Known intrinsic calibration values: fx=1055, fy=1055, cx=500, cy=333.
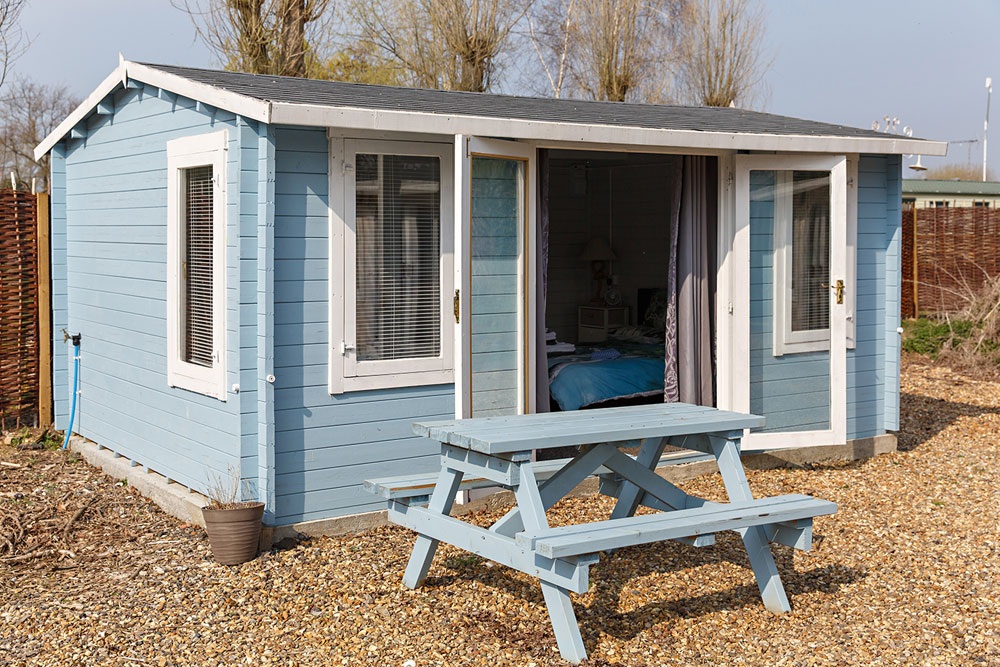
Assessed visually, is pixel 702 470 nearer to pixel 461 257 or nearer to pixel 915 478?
pixel 915 478

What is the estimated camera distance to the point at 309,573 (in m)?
4.99

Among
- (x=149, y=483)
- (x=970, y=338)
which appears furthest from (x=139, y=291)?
(x=970, y=338)

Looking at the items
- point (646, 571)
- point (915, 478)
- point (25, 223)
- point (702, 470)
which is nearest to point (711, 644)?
point (646, 571)

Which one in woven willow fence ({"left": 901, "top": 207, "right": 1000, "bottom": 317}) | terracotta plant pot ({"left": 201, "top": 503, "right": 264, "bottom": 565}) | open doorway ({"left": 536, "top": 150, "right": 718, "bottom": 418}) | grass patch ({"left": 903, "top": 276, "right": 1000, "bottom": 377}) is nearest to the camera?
terracotta plant pot ({"left": 201, "top": 503, "right": 264, "bottom": 565})

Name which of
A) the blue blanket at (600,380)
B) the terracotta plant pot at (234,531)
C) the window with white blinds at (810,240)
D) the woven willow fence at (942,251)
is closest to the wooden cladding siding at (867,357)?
the window with white blinds at (810,240)

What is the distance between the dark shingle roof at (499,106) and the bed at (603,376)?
74.6 inches

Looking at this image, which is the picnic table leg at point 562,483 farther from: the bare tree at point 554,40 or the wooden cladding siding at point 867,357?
the bare tree at point 554,40

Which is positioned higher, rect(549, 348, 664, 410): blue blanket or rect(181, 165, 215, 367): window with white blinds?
rect(181, 165, 215, 367): window with white blinds

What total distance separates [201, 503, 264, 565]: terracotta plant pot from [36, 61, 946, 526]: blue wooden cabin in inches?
10.7

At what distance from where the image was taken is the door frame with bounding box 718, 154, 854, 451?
6840 millimetres

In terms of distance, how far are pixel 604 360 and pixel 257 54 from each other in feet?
22.2

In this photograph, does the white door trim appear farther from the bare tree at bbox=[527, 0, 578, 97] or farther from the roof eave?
the bare tree at bbox=[527, 0, 578, 97]

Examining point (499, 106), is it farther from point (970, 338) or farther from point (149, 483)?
point (970, 338)

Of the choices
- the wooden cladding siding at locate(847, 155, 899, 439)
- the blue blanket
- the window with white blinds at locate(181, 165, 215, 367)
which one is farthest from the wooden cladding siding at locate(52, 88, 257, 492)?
the wooden cladding siding at locate(847, 155, 899, 439)
